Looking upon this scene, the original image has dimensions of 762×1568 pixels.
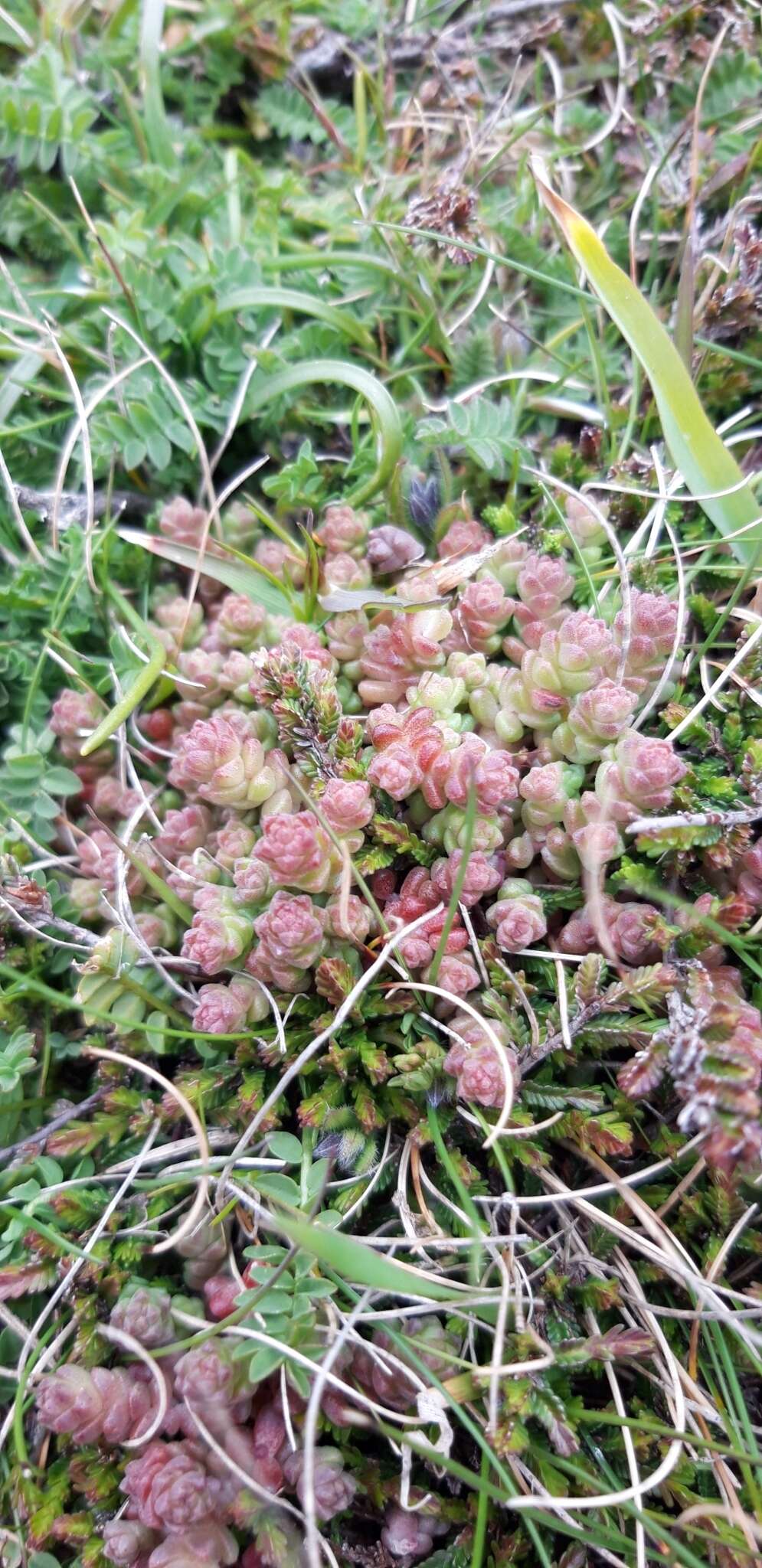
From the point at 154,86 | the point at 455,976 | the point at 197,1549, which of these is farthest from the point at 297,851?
the point at 154,86

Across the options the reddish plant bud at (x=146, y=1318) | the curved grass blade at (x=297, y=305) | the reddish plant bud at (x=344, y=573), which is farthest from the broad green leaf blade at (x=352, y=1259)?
the curved grass blade at (x=297, y=305)

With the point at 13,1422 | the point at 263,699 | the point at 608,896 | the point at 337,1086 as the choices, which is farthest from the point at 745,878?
the point at 13,1422

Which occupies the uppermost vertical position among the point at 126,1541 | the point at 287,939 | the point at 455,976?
the point at 287,939

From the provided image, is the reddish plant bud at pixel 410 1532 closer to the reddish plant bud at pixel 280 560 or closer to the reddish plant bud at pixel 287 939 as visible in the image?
the reddish plant bud at pixel 287 939

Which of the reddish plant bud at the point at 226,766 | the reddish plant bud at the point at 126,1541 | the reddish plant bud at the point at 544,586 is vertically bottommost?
the reddish plant bud at the point at 126,1541

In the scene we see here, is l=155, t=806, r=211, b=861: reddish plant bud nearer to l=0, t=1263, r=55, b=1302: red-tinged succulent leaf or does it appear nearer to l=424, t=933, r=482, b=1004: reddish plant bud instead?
l=424, t=933, r=482, b=1004: reddish plant bud

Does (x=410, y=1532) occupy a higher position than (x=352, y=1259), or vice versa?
(x=352, y=1259)

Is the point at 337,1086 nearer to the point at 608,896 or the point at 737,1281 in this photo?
the point at 608,896

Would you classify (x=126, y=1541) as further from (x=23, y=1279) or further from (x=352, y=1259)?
(x=352, y=1259)
